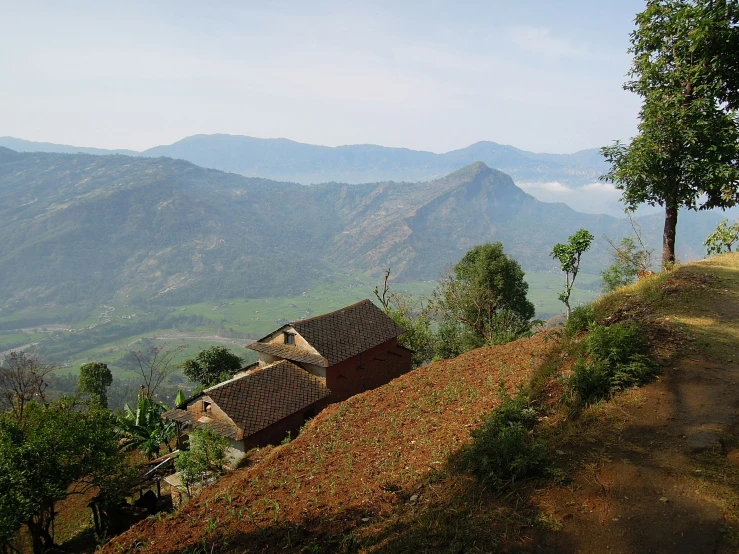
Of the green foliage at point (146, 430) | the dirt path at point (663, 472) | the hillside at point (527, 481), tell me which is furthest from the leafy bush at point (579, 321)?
the green foliage at point (146, 430)

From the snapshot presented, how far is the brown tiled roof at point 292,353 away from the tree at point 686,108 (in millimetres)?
15477

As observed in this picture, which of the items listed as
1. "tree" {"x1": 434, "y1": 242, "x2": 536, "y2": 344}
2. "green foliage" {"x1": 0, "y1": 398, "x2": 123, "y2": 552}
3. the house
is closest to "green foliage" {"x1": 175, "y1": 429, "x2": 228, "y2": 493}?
"green foliage" {"x1": 0, "y1": 398, "x2": 123, "y2": 552}

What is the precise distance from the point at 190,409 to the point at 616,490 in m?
19.9

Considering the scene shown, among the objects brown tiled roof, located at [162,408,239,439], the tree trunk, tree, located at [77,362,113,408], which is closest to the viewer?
the tree trunk

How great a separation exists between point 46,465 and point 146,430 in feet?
43.1

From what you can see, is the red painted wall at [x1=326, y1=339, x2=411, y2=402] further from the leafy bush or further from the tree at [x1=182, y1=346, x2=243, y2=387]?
the tree at [x1=182, y1=346, x2=243, y2=387]

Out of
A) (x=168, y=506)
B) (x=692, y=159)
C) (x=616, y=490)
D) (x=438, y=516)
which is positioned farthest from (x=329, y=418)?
(x=692, y=159)

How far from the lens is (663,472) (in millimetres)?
6281

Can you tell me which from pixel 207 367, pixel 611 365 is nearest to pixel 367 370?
pixel 611 365

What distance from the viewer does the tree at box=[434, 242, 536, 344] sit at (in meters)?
34.0

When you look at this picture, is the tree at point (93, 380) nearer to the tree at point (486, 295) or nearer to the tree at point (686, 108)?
the tree at point (486, 295)

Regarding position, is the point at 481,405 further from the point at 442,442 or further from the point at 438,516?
the point at 438,516

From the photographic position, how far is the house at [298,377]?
1983 centimetres

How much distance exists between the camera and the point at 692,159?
1420 cm
